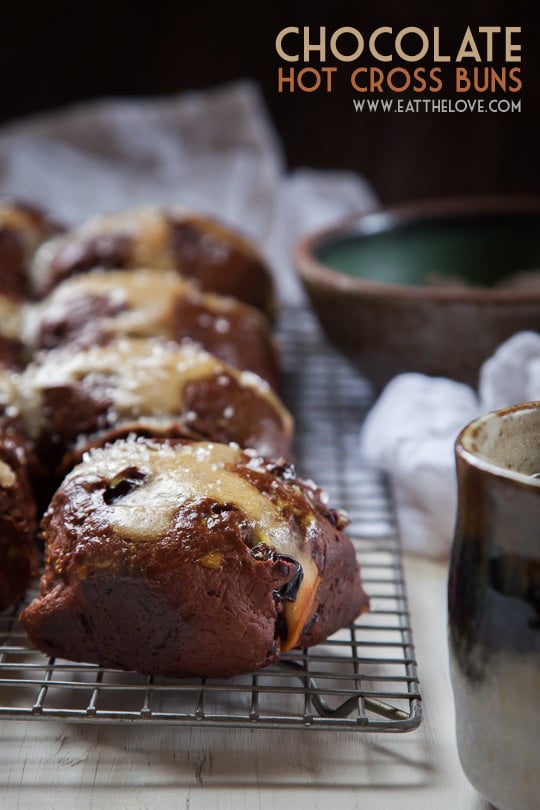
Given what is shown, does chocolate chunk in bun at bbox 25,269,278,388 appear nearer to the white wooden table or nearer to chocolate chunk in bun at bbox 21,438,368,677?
chocolate chunk in bun at bbox 21,438,368,677

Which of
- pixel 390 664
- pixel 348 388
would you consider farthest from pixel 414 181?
pixel 390 664

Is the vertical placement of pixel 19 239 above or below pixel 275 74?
above

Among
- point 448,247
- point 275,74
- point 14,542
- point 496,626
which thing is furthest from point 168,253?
point 275,74

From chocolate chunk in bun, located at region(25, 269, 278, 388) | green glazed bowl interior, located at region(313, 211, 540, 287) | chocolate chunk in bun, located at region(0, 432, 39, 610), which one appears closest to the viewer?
chocolate chunk in bun, located at region(0, 432, 39, 610)

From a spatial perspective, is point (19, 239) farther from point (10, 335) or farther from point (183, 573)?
point (183, 573)

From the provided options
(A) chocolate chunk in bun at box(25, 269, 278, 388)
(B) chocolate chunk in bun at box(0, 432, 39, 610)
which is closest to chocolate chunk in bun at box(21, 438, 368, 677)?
(B) chocolate chunk in bun at box(0, 432, 39, 610)

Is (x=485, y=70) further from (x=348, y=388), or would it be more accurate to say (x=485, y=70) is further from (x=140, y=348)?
(x=140, y=348)
